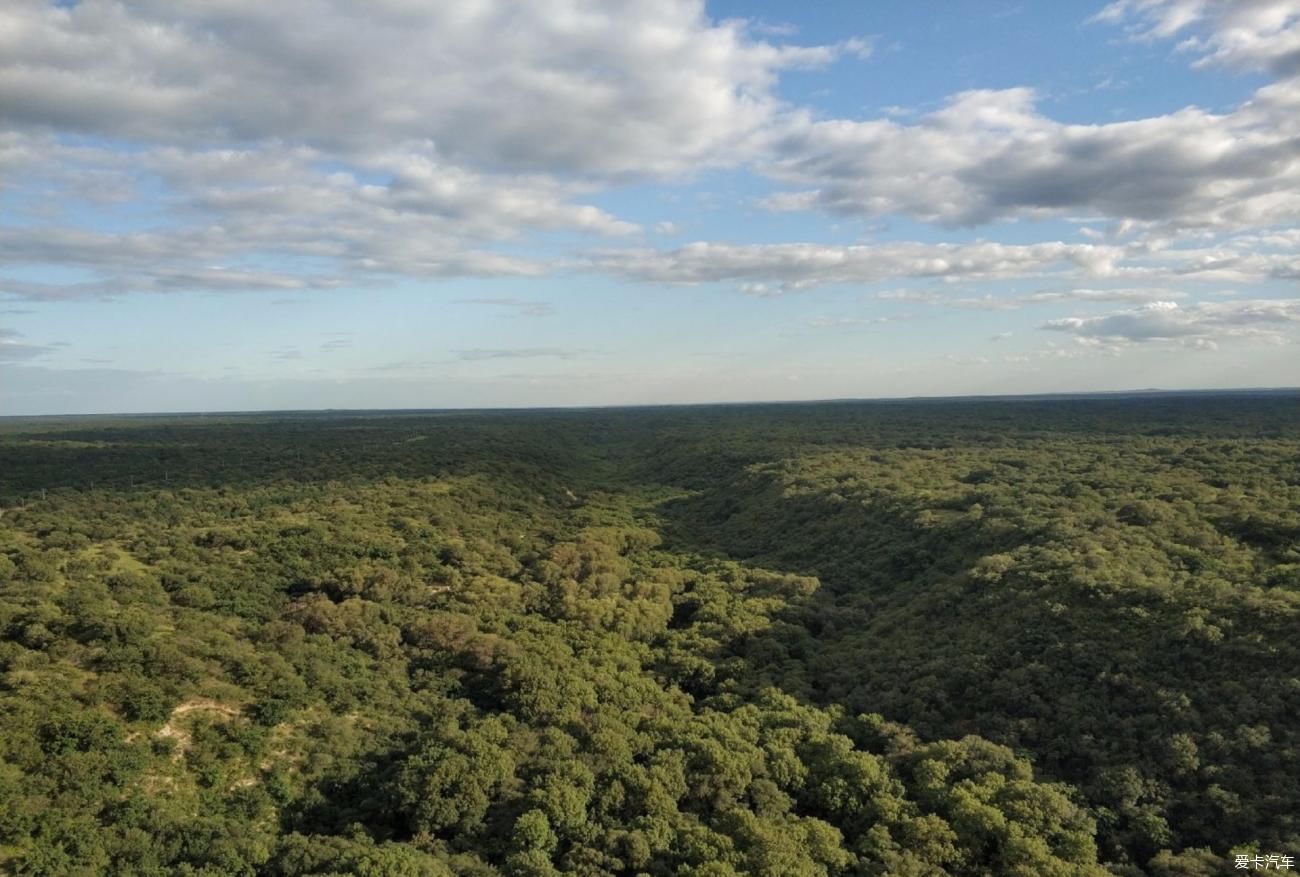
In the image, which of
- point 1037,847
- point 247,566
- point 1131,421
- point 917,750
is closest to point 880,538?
point 917,750

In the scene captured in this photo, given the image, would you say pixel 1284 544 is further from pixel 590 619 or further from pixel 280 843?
pixel 280 843

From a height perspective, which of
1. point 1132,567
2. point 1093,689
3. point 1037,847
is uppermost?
point 1132,567

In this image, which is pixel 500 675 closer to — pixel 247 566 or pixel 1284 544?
pixel 247 566

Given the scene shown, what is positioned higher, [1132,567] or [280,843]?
[1132,567]

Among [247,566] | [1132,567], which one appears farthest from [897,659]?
[247,566]

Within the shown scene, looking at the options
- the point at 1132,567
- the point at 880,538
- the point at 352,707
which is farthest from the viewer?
the point at 880,538

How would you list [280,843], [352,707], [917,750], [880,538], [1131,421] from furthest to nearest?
[1131,421] → [880,538] → [352,707] → [917,750] → [280,843]

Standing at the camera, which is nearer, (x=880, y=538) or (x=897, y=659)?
(x=897, y=659)
